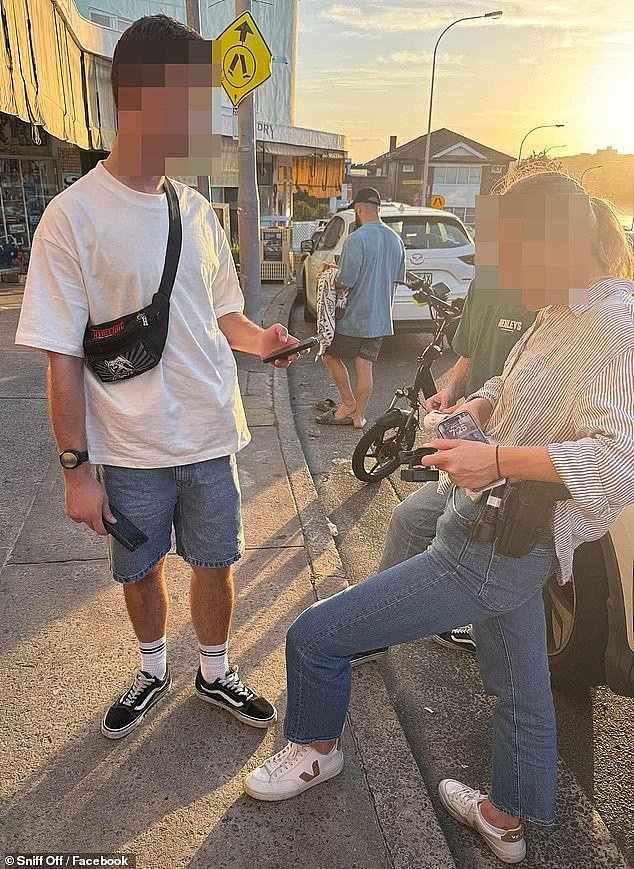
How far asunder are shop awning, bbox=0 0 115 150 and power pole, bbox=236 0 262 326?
2.01 meters

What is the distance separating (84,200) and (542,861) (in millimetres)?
2399

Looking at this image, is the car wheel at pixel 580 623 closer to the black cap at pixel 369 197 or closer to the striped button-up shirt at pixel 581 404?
the striped button-up shirt at pixel 581 404

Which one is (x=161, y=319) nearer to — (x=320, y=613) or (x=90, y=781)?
(x=320, y=613)

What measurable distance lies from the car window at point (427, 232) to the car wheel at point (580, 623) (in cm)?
698

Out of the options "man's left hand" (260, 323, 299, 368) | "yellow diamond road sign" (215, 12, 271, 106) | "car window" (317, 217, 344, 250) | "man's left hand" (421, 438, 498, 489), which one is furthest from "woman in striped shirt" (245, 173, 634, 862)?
"car window" (317, 217, 344, 250)

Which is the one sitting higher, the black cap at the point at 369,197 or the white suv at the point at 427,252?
the black cap at the point at 369,197

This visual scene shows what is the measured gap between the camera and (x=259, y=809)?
2.21 meters

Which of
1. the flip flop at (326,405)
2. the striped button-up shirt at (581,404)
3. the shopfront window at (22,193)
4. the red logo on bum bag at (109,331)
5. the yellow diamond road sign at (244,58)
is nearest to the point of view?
the striped button-up shirt at (581,404)

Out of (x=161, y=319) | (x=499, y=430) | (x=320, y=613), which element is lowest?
(x=320, y=613)

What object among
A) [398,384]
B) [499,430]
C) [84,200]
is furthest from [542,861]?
[398,384]

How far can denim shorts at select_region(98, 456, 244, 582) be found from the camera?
7.29 ft

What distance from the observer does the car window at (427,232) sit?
902 centimetres

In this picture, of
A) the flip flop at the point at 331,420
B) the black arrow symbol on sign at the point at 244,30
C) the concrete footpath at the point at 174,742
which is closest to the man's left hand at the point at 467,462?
the concrete footpath at the point at 174,742

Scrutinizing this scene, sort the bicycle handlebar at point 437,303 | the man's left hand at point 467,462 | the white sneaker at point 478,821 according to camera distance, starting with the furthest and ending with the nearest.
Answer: the bicycle handlebar at point 437,303
the white sneaker at point 478,821
the man's left hand at point 467,462
